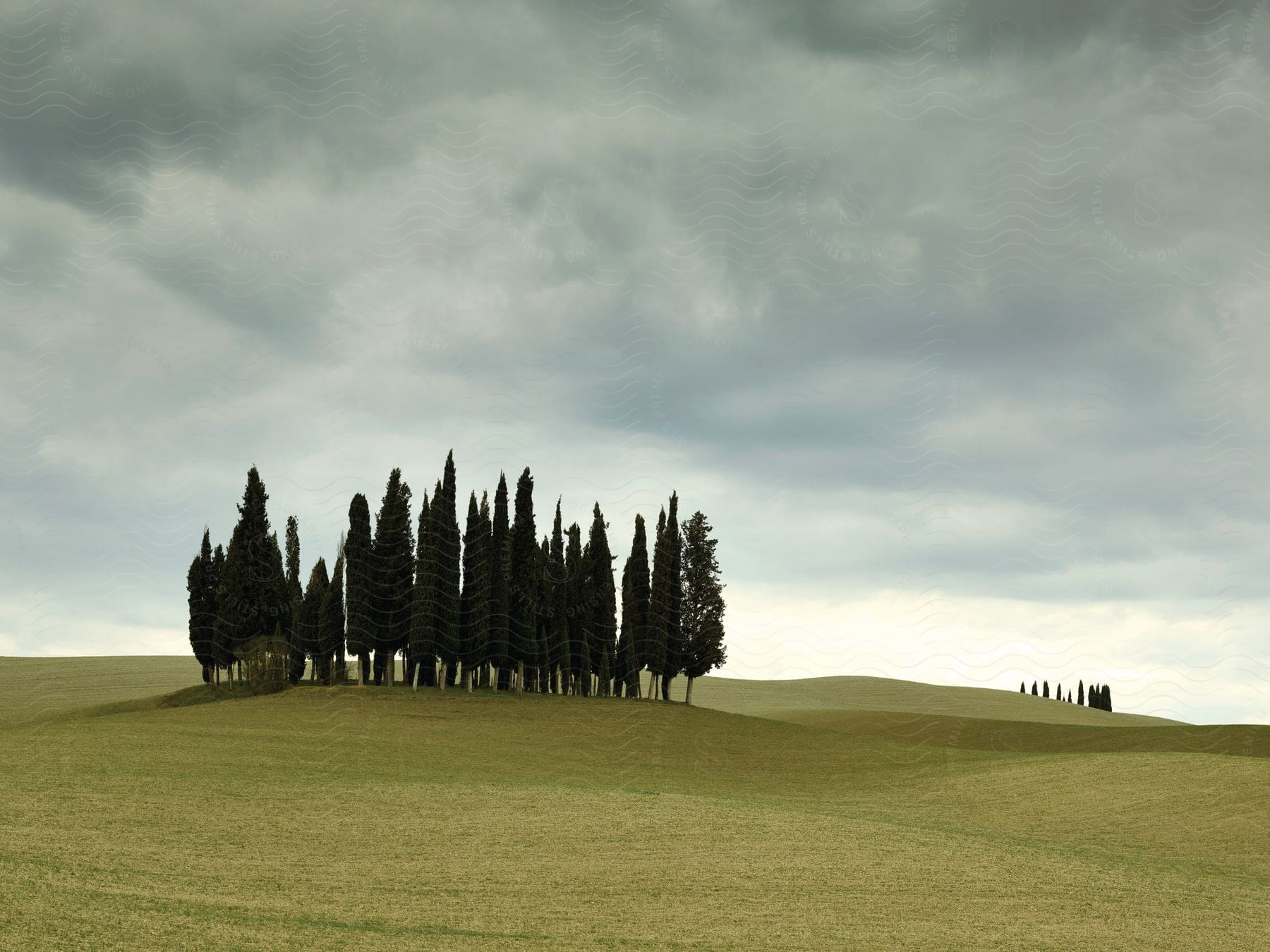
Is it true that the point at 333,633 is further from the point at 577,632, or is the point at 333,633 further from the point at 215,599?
the point at 577,632

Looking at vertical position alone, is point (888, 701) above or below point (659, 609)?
below

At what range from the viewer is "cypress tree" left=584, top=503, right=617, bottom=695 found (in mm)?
70500

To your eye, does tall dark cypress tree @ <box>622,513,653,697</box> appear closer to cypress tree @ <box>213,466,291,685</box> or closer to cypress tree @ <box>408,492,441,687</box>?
cypress tree @ <box>408,492,441,687</box>

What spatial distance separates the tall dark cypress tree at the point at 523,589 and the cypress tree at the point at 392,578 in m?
6.57

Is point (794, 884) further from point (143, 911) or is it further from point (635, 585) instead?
point (635, 585)

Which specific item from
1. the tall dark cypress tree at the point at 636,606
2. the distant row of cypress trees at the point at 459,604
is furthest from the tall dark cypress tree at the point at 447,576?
the tall dark cypress tree at the point at 636,606

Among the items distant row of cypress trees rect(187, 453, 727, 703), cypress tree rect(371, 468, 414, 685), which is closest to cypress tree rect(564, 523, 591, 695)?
distant row of cypress trees rect(187, 453, 727, 703)

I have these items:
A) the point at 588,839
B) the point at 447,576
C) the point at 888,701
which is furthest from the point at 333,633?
the point at 888,701

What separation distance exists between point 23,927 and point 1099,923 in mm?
18618

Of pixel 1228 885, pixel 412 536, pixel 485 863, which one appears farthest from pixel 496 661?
pixel 1228 885

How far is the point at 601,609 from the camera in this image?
71062 millimetres

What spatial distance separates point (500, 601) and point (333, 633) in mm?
10818

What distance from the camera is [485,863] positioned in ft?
73.0

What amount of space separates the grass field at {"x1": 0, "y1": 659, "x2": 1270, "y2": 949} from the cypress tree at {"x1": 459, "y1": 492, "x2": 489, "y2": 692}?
11.6 meters
